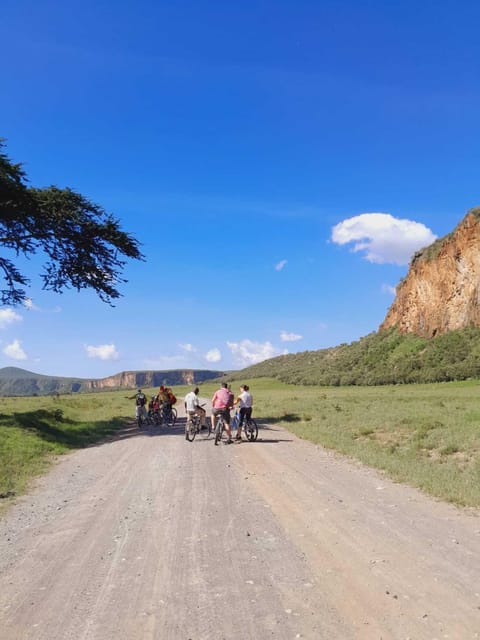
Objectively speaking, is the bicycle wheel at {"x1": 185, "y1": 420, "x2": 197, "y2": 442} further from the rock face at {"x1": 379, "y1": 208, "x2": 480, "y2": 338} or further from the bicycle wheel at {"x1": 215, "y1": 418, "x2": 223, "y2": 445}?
the rock face at {"x1": 379, "y1": 208, "x2": 480, "y2": 338}

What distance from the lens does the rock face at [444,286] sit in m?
67.7

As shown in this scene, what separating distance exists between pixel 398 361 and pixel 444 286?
13344mm

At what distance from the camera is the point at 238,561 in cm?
655

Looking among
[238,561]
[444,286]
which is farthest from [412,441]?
[444,286]

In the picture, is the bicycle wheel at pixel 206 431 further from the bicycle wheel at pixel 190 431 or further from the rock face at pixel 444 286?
the rock face at pixel 444 286

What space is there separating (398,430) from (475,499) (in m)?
11.5

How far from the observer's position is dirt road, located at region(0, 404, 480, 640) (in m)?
4.96

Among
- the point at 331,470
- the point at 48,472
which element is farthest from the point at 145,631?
the point at 48,472

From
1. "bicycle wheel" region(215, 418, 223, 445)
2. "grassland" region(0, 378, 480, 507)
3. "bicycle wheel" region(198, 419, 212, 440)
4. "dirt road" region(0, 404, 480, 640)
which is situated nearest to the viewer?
"dirt road" region(0, 404, 480, 640)

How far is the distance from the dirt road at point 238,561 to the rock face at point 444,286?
63.1 meters

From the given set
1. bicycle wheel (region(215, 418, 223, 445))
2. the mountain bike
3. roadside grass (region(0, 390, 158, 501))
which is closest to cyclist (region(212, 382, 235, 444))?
bicycle wheel (region(215, 418, 223, 445))

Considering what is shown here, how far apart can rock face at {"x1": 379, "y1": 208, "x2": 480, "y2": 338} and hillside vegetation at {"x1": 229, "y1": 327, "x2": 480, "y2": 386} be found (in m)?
2.42

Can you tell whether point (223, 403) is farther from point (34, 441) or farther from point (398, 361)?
point (398, 361)

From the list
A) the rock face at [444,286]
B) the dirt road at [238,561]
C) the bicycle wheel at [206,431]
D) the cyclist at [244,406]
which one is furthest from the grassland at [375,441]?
the rock face at [444,286]
